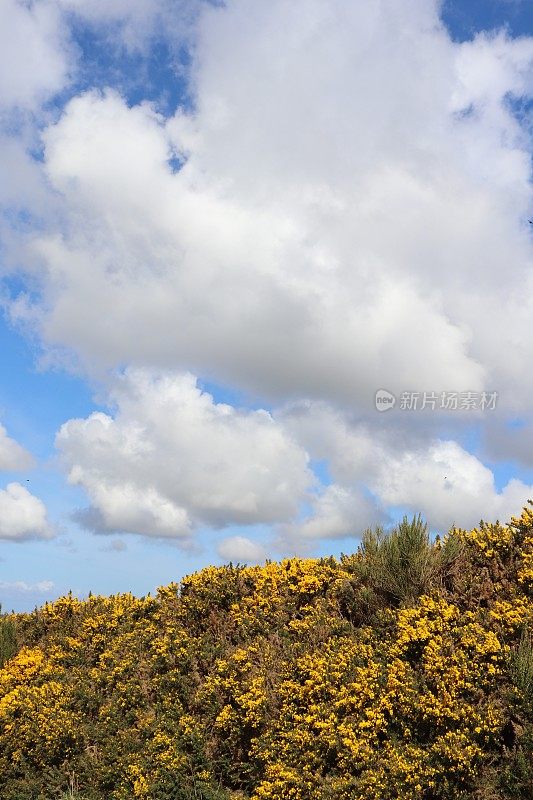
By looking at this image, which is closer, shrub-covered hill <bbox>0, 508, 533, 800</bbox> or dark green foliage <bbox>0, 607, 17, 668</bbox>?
shrub-covered hill <bbox>0, 508, 533, 800</bbox>

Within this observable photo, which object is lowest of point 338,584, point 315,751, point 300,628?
point 315,751

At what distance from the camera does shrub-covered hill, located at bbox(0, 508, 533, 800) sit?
25.1 ft

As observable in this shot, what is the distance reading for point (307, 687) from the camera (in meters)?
8.86

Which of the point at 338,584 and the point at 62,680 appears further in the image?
the point at 62,680

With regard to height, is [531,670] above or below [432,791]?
above

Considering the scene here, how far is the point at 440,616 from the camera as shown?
28.0ft

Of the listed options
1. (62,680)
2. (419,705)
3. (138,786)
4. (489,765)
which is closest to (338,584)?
(419,705)

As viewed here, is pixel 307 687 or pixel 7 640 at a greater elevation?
pixel 7 640

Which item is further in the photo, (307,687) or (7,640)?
(7,640)

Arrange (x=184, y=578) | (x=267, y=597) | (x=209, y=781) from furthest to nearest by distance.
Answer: (x=184, y=578) < (x=267, y=597) < (x=209, y=781)

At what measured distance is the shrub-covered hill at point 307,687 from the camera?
764 centimetres

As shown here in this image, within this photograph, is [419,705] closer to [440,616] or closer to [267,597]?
[440,616]

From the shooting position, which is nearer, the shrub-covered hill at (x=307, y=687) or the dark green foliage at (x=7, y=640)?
the shrub-covered hill at (x=307, y=687)

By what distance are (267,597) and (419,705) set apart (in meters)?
3.66
